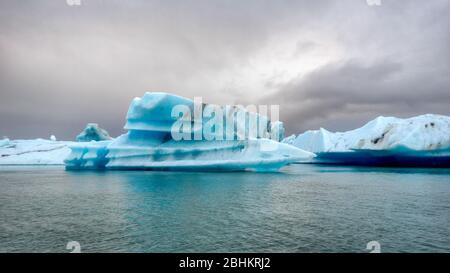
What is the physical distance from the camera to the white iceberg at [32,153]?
48.0 m

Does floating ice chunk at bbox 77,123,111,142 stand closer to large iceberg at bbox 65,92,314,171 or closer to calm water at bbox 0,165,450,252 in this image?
large iceberg at bbox 65,92,314,171

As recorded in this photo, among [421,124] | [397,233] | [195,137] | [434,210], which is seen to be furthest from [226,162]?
[421,124]

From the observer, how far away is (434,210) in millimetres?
8398

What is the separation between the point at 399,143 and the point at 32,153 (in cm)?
5777

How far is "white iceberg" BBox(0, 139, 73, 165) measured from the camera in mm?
47969

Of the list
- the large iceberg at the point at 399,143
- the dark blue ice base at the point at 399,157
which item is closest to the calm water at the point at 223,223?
the large iceberg at the point at 399,143

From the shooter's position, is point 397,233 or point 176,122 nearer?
point 397,233

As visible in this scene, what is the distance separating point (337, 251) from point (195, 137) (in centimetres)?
1872

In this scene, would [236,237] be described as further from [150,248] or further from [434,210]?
[434,210]

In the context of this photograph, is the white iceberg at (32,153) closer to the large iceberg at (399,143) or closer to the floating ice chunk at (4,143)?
the floating ice chunk at (4,143)

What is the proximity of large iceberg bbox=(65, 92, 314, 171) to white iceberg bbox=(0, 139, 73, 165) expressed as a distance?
1207 inches

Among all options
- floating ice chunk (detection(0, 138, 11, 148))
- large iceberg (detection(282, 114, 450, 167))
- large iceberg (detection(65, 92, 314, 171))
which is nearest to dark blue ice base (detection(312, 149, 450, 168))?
large iceberg (detection(282, 114, 450, 167))

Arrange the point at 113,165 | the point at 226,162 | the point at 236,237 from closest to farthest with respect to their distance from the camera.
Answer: the point at 236,237 → the point at 226,162 → the point at 113,165

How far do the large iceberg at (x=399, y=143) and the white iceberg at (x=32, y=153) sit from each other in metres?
45.0
